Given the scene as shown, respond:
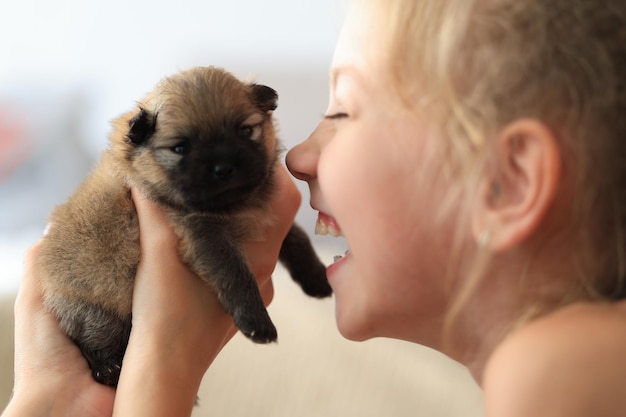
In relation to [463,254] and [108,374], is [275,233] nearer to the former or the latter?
[108,374]

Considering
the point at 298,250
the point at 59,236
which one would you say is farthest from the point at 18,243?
the point at 298,250

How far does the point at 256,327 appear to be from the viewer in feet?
3.81

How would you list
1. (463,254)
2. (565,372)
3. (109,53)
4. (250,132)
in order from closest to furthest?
1. (565,372)
2. (463,254)
3. (250,132)
4. (109,53)

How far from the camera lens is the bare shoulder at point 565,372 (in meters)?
0.69

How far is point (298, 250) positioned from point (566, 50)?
32.9 inches

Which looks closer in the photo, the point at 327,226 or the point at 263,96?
the point at 327,226

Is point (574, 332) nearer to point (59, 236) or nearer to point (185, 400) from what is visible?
point (185, 400)

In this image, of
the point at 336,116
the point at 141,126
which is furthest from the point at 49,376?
the point at 336,116

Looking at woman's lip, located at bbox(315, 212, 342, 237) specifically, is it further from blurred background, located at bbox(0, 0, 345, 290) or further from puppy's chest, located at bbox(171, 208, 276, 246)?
blurred background, located at bbox(0, 0, 345, 290)

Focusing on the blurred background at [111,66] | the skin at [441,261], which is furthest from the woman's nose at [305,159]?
the blurred background at [111,66]

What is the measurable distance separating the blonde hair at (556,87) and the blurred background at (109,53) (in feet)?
4.17

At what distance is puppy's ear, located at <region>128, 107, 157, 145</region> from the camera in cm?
118

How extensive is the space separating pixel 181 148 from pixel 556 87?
0.68 metres

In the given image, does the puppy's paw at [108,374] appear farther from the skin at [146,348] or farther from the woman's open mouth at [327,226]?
the woman's open mouth at [327,226]
